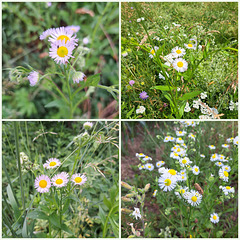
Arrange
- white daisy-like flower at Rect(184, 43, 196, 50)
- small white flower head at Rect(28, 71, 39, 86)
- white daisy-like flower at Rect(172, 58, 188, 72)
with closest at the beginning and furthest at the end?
small white flower head at Rect(28, 71, 39, 86)
white daisy-like flower at Rect(172, 58, 188, 72)
white daisy-like flower at Rect(184, 43, 196, 50)

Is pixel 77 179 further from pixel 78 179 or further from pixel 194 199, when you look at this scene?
pixel 194 199

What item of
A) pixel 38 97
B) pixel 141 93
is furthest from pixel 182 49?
pixel 38 97

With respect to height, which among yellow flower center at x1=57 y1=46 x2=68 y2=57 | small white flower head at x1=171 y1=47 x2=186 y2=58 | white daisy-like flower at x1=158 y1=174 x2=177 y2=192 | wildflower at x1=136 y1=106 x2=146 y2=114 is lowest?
white daisy-like flower at x1=158 y1=174 x2=177 y2=192

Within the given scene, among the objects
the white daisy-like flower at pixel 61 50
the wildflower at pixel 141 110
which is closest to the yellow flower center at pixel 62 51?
the white daisy-like flower at pixel 61 50

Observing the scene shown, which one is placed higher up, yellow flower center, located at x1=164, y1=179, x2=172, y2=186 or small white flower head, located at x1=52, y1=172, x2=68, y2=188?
small white flower head, located at x1=52, y1=172, x2=68, y2=188

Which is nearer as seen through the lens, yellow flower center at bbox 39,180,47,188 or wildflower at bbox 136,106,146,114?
yellow flower center at bbox 39,180,47,188

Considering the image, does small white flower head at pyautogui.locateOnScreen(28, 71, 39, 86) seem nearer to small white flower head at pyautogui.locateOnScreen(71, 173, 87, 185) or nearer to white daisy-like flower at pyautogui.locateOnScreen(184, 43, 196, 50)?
small white flower head at pyautogui.locateOnScreen(71, 173, 87, 185)

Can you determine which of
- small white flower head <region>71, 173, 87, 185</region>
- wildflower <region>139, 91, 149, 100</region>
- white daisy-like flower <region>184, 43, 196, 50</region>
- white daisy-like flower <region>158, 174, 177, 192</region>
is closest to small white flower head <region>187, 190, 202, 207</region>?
white daisy-like flower <region>158, 174, 177, 192</region>

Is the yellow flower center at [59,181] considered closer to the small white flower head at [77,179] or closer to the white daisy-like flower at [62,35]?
the small white flower head at [77,179]

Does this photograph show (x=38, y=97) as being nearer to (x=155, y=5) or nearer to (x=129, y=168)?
(x=129, y=168)

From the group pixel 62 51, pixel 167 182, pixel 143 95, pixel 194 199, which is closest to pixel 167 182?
pixel 167 182

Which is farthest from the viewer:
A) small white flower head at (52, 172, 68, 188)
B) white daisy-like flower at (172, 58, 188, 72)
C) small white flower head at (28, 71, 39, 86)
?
white daisy-like flower at (172, 58, 188, 72)
